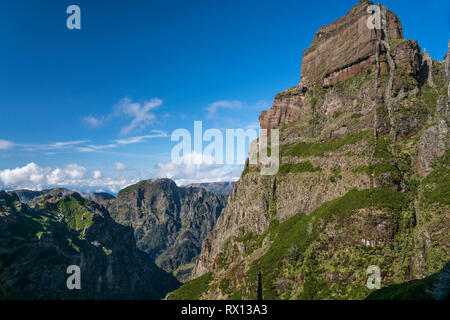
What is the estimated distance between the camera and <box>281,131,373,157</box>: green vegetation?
120 meters

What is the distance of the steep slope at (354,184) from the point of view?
82.5 meters

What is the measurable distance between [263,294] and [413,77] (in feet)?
382

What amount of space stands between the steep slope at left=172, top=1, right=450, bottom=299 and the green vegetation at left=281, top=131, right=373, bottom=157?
0.71 m

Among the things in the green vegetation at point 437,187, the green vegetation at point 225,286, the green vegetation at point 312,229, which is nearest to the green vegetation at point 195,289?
the green vegetation at point 225,286

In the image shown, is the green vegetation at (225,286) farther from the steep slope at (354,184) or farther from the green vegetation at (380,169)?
the green vegetation at (380,169)

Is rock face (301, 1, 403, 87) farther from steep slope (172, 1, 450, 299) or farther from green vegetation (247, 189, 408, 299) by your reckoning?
green vegetation (247, 189, 408, 299)

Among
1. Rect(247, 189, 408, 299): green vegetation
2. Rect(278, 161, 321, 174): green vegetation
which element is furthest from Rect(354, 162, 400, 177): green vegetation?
Rect(278, 161, 321, 174): green vegetation

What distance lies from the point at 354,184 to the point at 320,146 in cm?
4022

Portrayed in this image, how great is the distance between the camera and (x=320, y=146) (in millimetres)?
145000

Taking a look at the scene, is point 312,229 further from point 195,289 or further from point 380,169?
point 195,289

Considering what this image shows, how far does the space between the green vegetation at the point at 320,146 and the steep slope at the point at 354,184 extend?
0.71 meters

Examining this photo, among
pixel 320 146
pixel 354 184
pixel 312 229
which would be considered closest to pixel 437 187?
pixel 354 184
